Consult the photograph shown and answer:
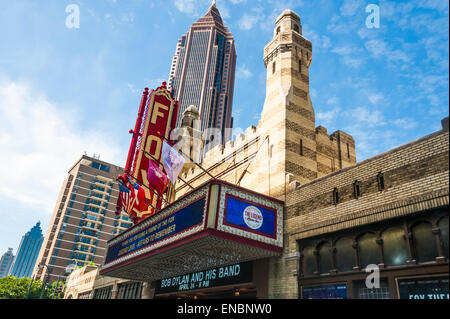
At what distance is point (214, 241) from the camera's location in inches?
476

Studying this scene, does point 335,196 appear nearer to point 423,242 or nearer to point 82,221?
point 423,242

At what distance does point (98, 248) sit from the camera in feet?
309

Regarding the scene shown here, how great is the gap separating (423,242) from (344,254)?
260 centimetres

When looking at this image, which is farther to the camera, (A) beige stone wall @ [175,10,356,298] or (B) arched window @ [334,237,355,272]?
(A) beige stone wall @ [175,10,356,298]

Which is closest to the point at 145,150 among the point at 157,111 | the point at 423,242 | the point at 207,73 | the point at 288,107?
the point at 157,111

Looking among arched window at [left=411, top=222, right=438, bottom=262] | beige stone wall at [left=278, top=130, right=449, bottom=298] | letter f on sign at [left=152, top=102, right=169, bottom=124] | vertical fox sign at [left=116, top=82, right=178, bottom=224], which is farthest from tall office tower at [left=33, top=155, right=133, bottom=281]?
arched window at [left=411, top=222, right=438, bottom=262]

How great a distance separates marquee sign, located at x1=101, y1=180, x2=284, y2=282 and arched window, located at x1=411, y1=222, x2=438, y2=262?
5036mm

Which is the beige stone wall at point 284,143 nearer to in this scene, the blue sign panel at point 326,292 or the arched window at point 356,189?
Answer: the blue sign panel at point 326,292

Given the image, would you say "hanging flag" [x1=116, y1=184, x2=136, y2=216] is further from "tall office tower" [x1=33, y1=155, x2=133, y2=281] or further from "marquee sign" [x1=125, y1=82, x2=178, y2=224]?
"tall office tower" [x1=33, y1=155, x2=133, y2=281]

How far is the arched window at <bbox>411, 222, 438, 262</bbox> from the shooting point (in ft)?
28.5

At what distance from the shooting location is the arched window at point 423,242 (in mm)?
8695
